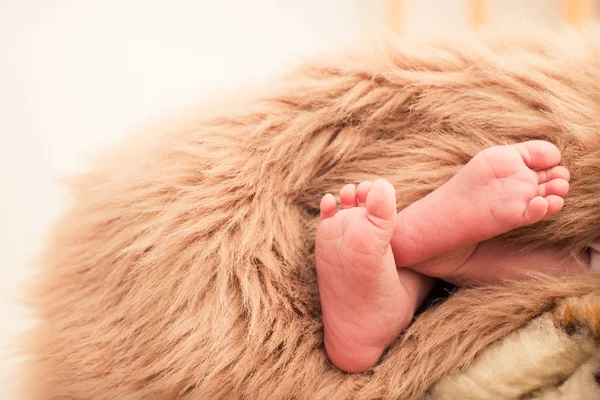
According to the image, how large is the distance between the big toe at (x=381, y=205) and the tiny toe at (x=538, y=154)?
0.44 feet

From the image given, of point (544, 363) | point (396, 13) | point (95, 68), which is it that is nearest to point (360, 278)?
point (544, 363)

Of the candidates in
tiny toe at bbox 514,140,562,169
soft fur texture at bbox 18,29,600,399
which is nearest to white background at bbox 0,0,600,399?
soft fur texture at bbox 18,29,600,399

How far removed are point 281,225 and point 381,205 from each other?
0.14 m

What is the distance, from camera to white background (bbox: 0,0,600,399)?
1015 mm

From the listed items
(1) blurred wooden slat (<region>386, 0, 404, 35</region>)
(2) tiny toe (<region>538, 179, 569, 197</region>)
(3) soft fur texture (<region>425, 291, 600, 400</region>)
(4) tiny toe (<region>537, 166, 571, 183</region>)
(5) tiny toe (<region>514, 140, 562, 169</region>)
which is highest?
(5) tiny toe (<region>514, 140, 562, 169</region>)

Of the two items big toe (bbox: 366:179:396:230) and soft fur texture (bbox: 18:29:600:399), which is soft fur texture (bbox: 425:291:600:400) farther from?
big toe (bbox: 366:179:396:230)

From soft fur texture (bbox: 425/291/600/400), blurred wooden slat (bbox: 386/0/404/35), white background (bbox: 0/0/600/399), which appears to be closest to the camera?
soft fur texture (bbox: 425/291/600/400)

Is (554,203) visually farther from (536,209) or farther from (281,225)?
(281,225)

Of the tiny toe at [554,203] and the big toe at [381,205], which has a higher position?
the big toe at [381,205]

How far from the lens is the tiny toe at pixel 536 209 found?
0.53 meters

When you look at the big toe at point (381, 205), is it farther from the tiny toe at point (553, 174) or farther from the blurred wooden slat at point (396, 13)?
the blurred wooden slat at point (396, 13)

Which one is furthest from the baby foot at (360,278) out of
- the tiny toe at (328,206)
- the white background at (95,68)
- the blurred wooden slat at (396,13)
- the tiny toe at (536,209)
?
the blurred wooden slat at (396,13)

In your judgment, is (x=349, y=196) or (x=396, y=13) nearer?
(x=349, y=196)

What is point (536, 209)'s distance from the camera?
0.53m
